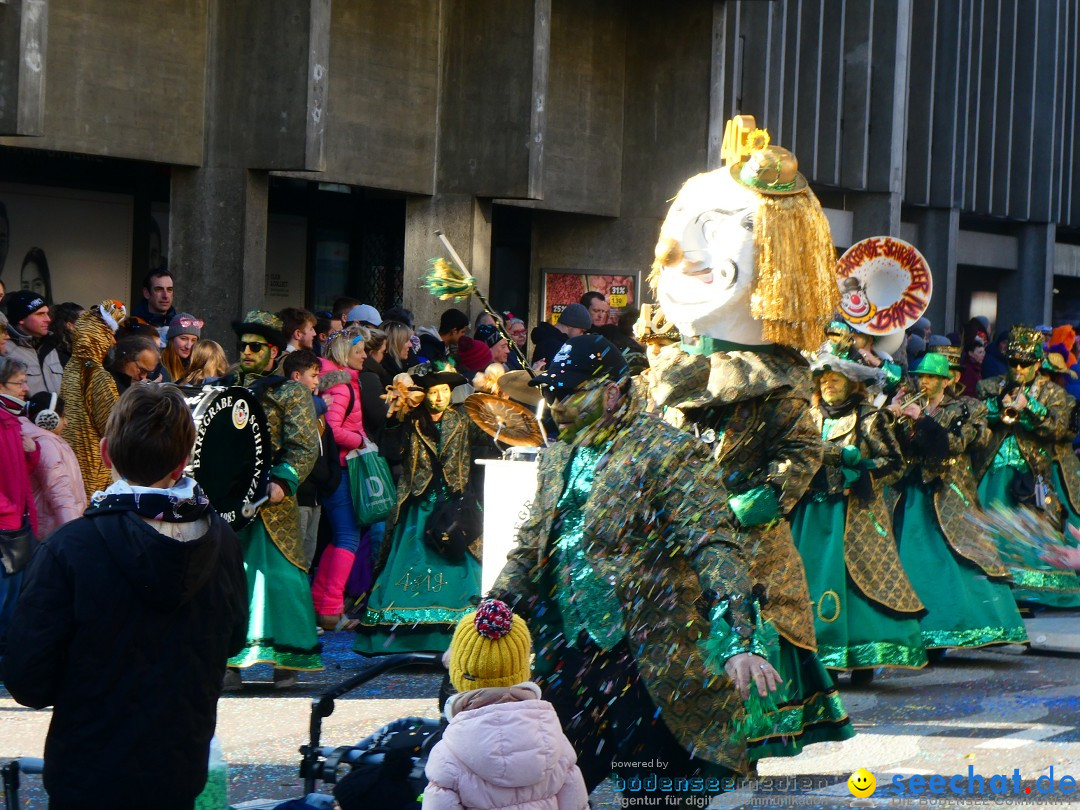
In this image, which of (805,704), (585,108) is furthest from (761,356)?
(585,108)

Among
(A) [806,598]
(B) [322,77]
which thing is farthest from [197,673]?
(B) [322,77]

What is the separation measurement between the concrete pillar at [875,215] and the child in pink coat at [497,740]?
64.3 feet

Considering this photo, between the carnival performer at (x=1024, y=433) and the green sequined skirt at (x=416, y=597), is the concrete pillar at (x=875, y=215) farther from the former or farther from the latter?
the green sequined skirt at (x=416, y=597)

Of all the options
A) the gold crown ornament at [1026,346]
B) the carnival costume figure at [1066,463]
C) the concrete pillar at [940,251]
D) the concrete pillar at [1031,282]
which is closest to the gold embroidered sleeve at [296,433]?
the gold crown ornament at [1026,346]

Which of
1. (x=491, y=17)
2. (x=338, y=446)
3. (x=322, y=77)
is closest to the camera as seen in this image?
(x=338, y=446)

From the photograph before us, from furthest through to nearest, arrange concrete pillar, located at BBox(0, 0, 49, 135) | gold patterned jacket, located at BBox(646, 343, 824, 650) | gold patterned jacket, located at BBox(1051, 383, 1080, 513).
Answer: gold patterned jacket, located at BBox(1051, 383, 1080, 513) < concrete pillar, located at BBox(0, 0, 49, 135) < gold patterned jacket, located at BBox(646, 343, 824, 650)

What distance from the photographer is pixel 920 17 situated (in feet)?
80.0

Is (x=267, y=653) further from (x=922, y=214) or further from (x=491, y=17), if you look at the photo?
(x=922, y=214)

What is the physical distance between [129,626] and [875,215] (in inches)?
796

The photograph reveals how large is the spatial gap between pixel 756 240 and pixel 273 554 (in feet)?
9.16

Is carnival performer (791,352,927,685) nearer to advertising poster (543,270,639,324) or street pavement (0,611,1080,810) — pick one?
street pavement (0,611,1080,810)

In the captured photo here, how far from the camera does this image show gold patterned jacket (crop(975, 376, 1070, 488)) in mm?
11641

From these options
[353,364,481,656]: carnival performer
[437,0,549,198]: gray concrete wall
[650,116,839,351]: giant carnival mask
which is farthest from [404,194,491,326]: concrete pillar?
[650,116,839,351]: giant carnival mask

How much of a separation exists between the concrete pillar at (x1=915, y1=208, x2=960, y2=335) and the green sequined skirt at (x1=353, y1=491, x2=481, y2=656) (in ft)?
53.0
